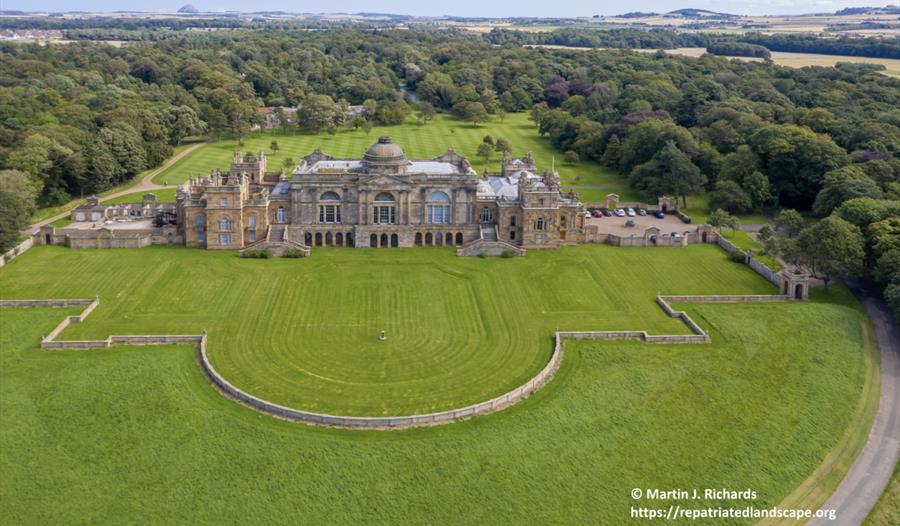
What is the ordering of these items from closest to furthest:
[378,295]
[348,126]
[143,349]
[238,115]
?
[143,349]
[378,295]
[238,115]
[348,126]

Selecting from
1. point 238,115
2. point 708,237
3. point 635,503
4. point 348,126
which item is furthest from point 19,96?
point 635,503

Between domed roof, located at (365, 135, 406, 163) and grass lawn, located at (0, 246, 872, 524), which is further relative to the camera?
domed roof, located at (365, 135, 406, 163)

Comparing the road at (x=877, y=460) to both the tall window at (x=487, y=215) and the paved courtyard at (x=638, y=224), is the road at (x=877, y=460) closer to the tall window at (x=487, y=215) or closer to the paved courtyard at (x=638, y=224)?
the paved courtyard at (x=638, y=224)

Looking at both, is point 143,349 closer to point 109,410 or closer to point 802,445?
point 109,410

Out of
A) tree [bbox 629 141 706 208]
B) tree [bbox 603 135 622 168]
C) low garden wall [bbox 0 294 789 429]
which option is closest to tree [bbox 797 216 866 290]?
low garden wall [bbox 0 294 789 429]

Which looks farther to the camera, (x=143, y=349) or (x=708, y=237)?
(x=708, y=237)

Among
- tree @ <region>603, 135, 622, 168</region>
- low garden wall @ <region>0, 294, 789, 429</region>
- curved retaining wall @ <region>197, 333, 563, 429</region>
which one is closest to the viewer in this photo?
A: curved retaining wall @ <region>197, 333, 563, 429</region>

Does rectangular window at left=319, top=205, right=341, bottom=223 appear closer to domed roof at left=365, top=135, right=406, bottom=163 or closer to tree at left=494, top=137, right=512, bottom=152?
domed roof at left=365, top=135, right=406, bottom=163
